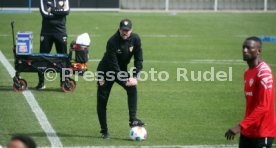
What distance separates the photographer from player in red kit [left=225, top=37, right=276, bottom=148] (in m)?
9.48

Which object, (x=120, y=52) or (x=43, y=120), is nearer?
(x=120, y=52)

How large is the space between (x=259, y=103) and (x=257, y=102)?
6 centimetres

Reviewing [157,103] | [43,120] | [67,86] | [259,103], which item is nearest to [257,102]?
[259,103]

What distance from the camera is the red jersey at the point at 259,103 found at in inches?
373

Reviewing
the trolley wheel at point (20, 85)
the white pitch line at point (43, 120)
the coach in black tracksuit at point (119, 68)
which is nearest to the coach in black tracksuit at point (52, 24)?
the trolley wheel at point (20, 85)

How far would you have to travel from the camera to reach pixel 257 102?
9.56 meters

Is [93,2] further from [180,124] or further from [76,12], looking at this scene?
[180,124]

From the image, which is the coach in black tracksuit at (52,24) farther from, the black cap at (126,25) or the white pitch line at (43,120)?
the black cap at (126,25)

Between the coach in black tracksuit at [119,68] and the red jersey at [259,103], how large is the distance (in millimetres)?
3923

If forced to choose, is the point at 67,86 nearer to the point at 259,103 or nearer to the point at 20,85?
the point at 20,85

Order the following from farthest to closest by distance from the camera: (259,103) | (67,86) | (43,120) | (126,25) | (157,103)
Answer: (67,86) < (157,103) < (43,120) < (126,25) < (259,103)

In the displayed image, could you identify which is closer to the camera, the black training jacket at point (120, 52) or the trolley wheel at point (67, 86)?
the black training jacket at point (120, 52)

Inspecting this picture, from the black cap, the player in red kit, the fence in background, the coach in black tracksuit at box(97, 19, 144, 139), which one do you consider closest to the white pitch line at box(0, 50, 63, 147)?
the coach in black tracksuit at box(97, 19, 144, 139)

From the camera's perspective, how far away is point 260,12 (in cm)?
4000
